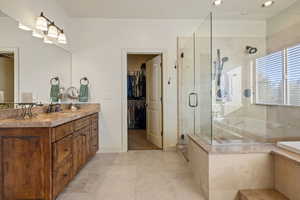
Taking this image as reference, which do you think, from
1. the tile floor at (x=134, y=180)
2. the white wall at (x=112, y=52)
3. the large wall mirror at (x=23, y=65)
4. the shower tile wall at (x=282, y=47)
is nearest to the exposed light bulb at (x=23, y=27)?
the large wall mirror at (x=23, y=65)

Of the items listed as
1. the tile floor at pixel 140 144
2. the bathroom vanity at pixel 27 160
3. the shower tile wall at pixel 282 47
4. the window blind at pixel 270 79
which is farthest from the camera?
the tile floor at pixel 140 144

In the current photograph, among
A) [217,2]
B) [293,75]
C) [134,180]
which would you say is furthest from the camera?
[217,2]

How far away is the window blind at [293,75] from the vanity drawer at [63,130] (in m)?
3.35

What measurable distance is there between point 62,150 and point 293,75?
3.53 metres

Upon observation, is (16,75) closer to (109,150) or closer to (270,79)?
(109,150)

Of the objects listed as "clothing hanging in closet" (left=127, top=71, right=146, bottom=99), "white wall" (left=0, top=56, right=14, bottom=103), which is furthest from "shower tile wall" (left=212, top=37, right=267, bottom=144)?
"clothing hanging in closet" (left=127, top=71, right=146, bottom=99)

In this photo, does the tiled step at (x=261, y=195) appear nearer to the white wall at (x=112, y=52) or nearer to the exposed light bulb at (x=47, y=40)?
the white wall at (x=112, y=52)

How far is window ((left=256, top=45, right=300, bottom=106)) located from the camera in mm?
3098

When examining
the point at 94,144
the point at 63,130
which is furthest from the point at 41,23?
the point at 94,144

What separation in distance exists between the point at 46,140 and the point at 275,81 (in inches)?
145

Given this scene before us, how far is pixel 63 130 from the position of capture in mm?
2156

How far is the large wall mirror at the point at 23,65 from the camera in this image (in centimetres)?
213

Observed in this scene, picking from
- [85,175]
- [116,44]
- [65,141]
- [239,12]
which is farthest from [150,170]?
[239,12]

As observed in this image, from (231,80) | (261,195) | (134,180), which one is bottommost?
(134,180)
